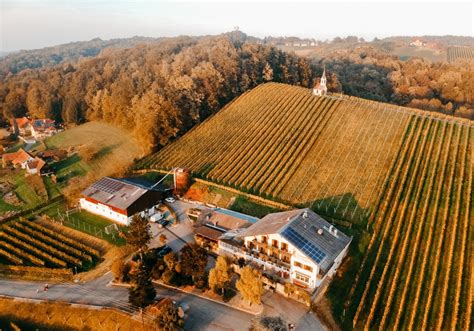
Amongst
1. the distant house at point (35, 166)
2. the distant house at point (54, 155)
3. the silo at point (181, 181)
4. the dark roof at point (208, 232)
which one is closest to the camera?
the dark roof at point (208, 232)

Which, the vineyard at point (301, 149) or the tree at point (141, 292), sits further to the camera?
the vineyard at point (301, 149)

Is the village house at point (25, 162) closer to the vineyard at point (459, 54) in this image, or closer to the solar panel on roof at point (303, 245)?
the solar panel on roof at point (303, 245)

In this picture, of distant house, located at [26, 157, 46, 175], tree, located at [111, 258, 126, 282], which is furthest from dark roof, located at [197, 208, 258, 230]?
distant house, located at [26, 157, 46, 175]

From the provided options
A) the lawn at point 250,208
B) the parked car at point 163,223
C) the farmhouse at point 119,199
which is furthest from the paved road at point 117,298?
the lawn at point 250,208

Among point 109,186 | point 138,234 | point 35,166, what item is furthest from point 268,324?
point 35,166

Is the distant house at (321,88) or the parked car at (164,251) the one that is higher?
the distant house at (321,88)

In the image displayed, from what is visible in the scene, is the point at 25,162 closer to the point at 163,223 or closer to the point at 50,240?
the point at 50,240

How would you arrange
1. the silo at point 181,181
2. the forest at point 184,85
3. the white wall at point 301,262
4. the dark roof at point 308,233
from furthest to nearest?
the forest at point 184,85 < the silo at point 181,181 < the dark roof at point 308,233 < the white wall at point 301,262

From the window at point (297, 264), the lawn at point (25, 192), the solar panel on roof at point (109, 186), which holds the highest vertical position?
the window at point (297, 264)
